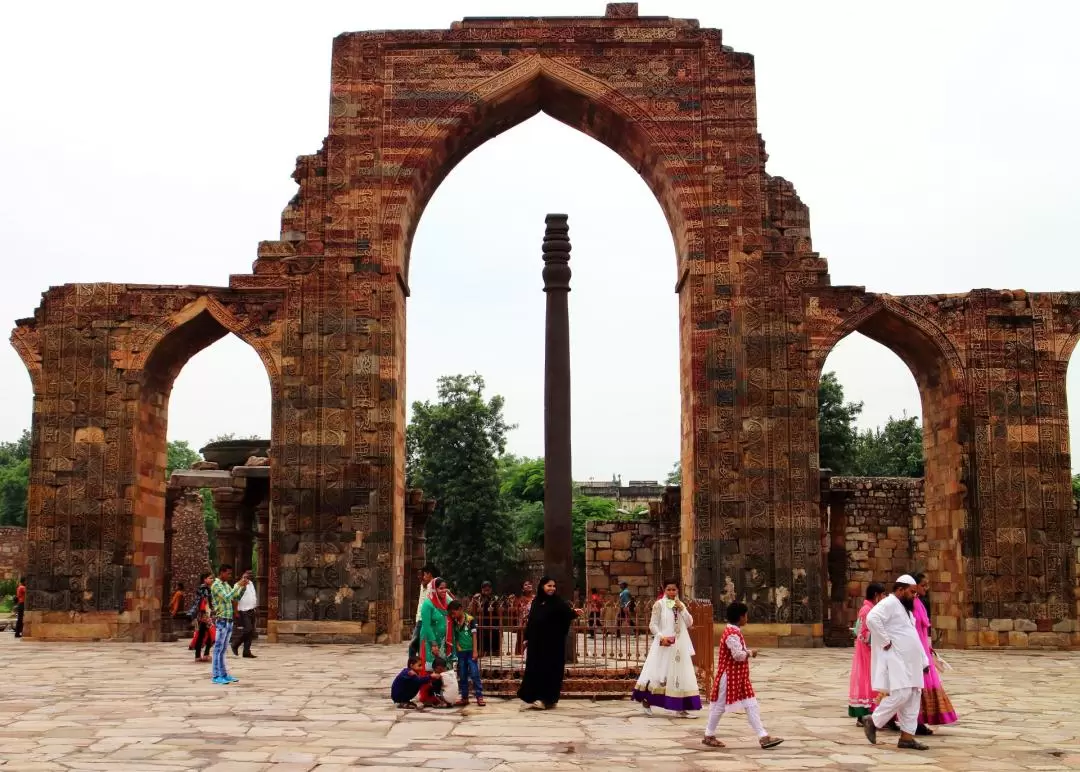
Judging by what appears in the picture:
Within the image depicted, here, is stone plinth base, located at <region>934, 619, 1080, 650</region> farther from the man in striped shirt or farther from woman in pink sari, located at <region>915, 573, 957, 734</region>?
the man in striped shirt

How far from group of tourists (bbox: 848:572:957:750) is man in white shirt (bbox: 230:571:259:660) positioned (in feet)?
22.5

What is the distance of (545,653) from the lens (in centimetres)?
884

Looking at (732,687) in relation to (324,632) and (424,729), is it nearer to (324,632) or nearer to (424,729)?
(424,729)

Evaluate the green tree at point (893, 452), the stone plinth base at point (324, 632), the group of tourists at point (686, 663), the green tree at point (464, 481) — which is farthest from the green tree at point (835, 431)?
the group of tourists at point (686, 663)

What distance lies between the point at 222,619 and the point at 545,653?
11.2 feet

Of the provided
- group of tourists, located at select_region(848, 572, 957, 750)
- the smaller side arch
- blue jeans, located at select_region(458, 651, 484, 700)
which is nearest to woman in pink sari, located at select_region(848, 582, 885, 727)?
group of tourists, located at select_region(848, 572, 957, 750)

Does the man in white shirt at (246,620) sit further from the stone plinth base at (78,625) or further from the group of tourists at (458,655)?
the group of tourists at (458,655)

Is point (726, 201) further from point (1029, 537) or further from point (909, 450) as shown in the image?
point (909, 450)

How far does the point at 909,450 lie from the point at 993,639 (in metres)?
21.4

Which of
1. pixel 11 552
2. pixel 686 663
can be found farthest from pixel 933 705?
pixel 11 552

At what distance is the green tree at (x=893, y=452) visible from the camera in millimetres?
34938

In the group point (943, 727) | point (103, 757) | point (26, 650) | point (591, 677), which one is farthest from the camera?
point (26, 650)

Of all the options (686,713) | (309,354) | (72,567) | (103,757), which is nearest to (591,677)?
(686,713)

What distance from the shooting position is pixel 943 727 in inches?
307
